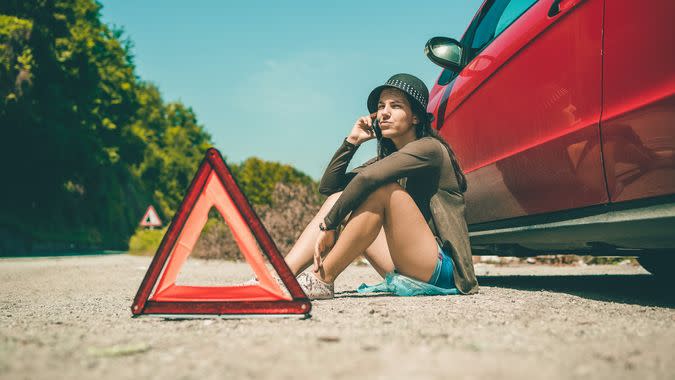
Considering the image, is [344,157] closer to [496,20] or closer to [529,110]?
[529,110]

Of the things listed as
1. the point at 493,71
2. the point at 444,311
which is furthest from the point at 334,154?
the point at 444,311

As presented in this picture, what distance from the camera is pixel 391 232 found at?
3.08m

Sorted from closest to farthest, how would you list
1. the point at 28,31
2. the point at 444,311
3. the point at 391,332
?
the point at 391,332, the point at 444,311, the point at 28,31

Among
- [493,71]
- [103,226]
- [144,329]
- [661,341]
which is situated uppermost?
[493,71]

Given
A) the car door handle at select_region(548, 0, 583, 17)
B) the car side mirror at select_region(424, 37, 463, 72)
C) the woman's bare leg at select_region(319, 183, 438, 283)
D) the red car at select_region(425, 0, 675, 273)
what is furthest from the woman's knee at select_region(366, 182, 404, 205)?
the car door handle at select_region(548, 0, 583, 17)

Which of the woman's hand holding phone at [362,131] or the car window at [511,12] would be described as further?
the woman's hand holding phone at [362,131]

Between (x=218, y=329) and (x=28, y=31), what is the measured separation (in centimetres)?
1853

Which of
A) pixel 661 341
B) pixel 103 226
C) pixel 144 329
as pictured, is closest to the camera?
pixel 661 341

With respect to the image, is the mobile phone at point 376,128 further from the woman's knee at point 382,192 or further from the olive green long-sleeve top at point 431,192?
the woman's knee at point 382,192

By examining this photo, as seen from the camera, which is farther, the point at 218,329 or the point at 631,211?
the point at 631,211

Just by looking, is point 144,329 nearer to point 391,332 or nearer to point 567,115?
point 391,332

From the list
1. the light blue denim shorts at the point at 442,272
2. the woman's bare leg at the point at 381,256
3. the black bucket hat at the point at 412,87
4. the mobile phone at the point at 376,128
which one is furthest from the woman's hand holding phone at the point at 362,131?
the light blue denim shorts at the point at 442,272

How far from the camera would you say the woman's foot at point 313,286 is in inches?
121

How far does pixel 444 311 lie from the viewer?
2590mm
